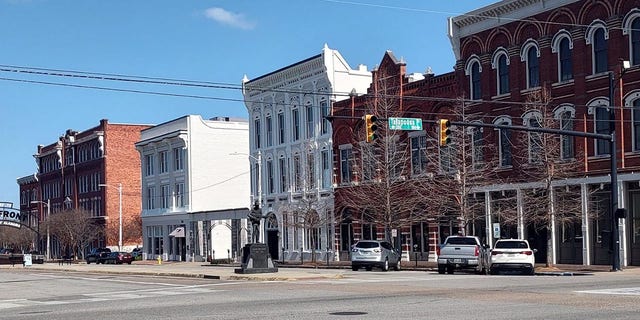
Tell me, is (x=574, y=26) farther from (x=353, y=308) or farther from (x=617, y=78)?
(x=353, y=308)

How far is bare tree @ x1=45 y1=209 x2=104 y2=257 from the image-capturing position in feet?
308

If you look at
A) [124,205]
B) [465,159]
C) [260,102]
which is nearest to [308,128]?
[260,102]

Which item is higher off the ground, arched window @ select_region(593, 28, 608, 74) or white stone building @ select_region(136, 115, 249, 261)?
arched window @ select_region(593, 28, 608, 74)

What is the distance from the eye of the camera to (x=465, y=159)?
1949 inches

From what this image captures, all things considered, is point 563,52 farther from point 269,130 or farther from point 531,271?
point 269,130

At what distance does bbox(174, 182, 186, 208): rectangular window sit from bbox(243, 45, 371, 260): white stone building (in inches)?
508

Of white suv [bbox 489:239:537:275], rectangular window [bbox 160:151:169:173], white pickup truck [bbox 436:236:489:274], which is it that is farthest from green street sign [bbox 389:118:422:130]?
rectangular window [bbox 160:151:169:173]

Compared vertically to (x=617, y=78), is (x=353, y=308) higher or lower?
lower

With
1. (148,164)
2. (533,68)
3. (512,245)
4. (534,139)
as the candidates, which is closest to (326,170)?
(533,68)

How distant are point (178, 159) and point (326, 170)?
2398 cm

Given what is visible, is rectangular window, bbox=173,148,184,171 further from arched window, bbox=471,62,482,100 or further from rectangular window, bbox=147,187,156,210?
arched window, bbox=471,62,482,100

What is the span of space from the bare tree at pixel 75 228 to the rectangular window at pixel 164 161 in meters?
13.1

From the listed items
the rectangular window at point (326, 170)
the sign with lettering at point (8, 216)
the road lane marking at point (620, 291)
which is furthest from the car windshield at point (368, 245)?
the sign with lettering at point (8, 216)

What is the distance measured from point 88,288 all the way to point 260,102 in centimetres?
3738
